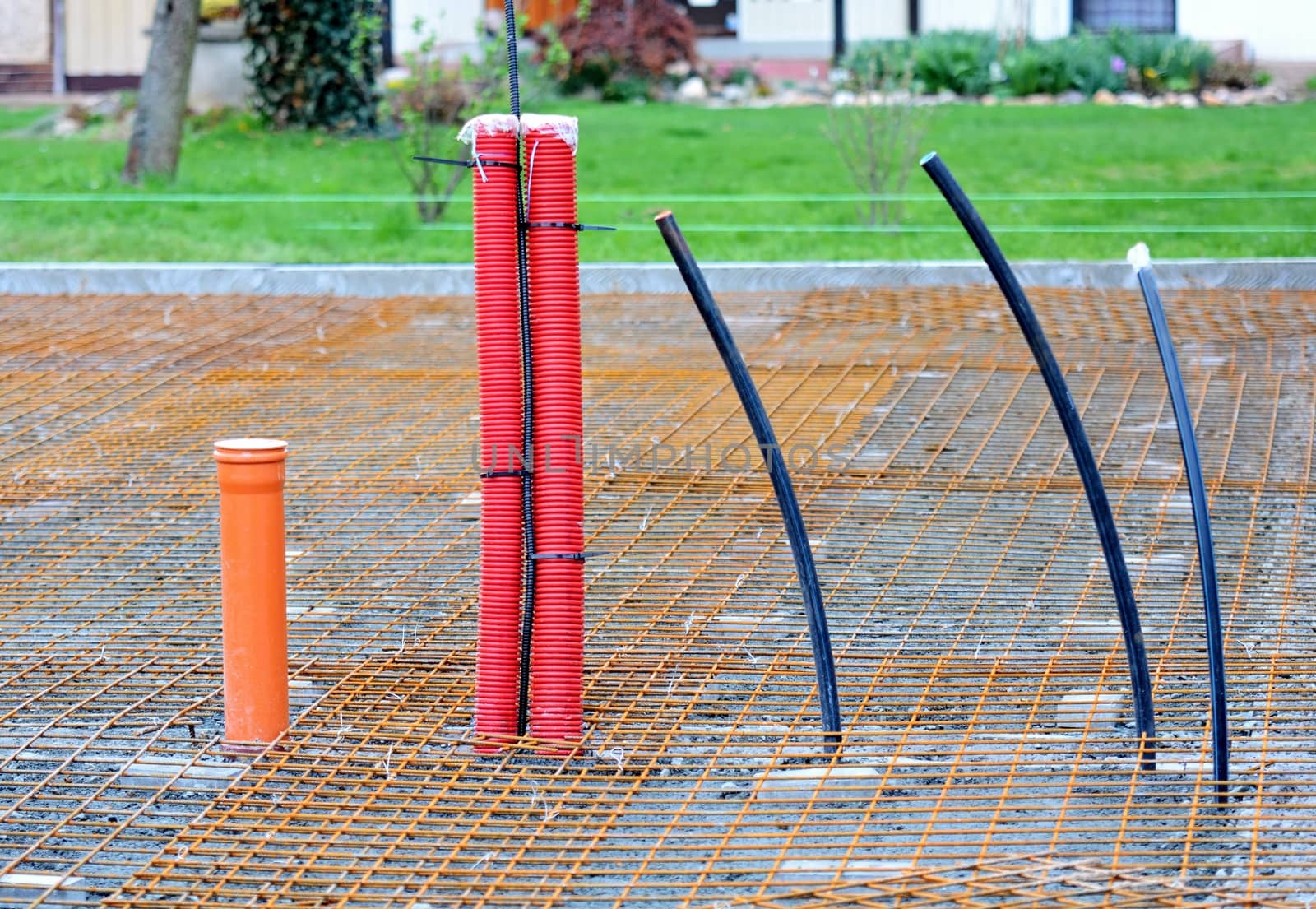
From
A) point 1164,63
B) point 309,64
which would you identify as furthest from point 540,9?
point 1164,63

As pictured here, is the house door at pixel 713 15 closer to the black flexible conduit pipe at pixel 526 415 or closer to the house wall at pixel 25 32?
the house wall at pixel 25 32

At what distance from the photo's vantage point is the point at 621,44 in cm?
1627

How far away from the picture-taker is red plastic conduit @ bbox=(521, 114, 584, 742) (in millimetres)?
3107

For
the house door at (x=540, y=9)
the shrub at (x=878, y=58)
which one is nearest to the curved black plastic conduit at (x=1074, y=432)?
the shrub at (x=878, y=58)

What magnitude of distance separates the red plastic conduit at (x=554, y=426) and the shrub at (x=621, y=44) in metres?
13.2

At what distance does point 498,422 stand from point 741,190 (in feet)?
25.2

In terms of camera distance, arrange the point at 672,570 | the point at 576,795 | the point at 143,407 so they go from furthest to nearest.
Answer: the point at 143,407 → the point at 672,570 → the point at 576,795

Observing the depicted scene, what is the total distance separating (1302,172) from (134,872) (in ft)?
32.6

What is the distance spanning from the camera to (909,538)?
4.60 meters

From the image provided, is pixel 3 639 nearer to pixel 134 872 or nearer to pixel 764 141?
pixel 134 872

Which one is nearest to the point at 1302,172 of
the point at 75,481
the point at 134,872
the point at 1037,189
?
the point at 1037,189

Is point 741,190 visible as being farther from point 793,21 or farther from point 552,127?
point 793,21

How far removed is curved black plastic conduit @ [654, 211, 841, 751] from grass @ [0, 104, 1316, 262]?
17.1ft

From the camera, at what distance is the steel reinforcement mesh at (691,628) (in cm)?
267
